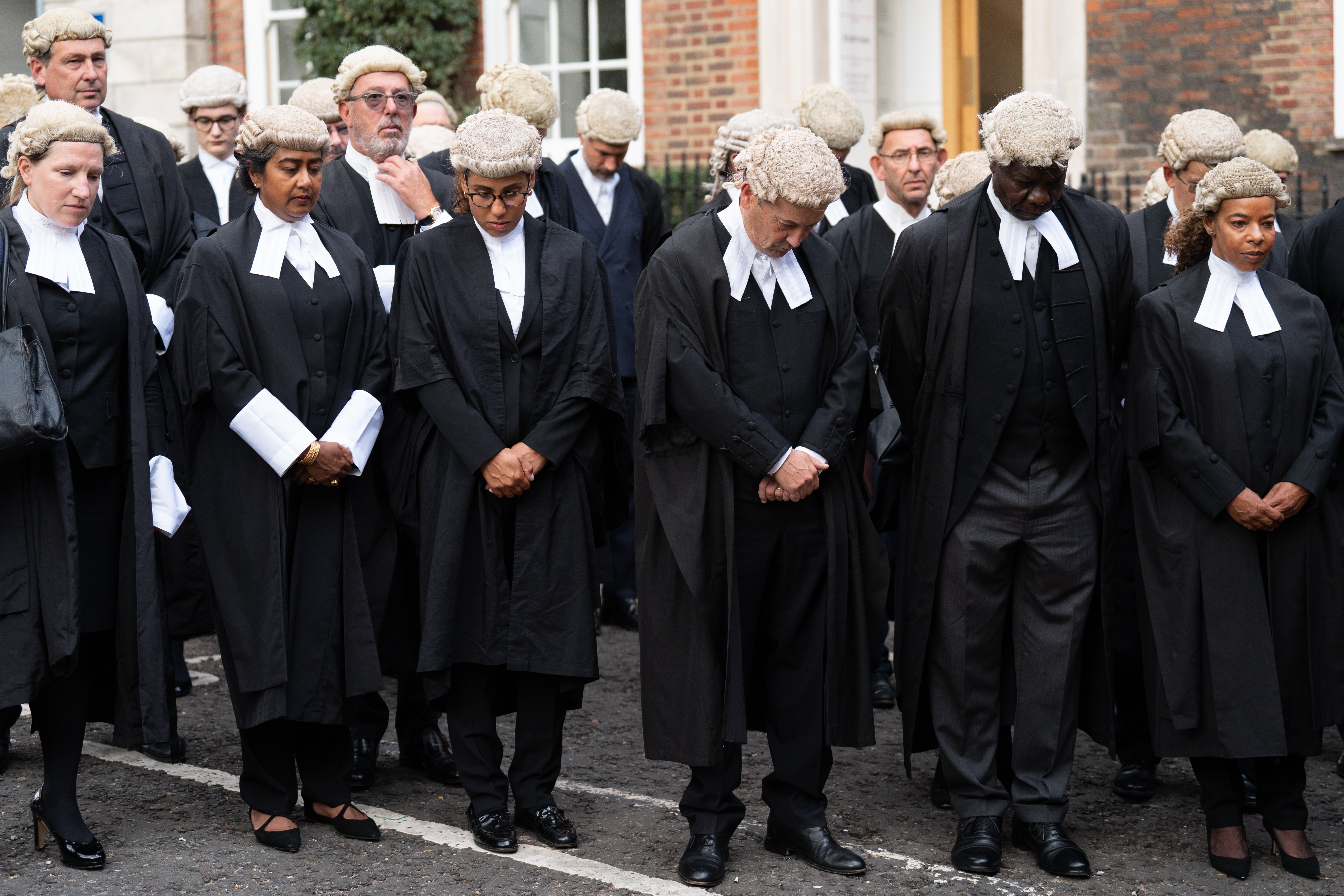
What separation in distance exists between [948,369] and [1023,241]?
423 millimetres

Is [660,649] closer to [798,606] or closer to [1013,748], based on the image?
[798,606]

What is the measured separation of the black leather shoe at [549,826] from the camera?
188 inches

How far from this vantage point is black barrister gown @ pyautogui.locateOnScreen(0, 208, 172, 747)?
176 inches

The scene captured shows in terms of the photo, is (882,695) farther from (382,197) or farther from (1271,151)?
(1271,151)

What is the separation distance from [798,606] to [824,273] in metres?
0.95

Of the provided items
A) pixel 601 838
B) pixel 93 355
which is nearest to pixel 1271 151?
pixel 601 838

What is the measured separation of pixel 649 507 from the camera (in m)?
4.64

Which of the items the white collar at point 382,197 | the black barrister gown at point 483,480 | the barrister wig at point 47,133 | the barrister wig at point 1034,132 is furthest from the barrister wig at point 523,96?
the barrister wig at point 1034,132

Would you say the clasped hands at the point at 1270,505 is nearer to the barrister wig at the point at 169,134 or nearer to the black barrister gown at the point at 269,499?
the black barrister gown at the point at 269,499

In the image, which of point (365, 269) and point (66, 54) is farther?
point (66, 54)

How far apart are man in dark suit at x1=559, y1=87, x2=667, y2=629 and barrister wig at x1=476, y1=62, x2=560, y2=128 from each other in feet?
1.44

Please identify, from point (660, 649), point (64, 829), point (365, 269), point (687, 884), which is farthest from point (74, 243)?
point (687, 884)

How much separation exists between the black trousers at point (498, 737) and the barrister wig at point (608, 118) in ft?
10.6

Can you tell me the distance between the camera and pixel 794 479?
14.6ft
